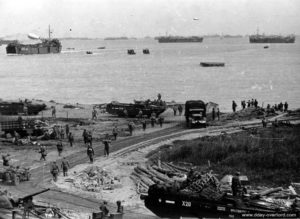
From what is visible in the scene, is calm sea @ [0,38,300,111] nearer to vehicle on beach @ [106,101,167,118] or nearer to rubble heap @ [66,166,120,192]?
vehicle on beach @ [106,101,167,118]

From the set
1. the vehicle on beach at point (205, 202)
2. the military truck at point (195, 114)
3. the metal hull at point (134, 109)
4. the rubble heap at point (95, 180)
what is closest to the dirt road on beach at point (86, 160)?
the military truck at point (195, 114)

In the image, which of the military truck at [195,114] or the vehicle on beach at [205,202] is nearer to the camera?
the vehicle on beach at [205,202]

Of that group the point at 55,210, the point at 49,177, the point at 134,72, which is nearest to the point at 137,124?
the point at 49,177

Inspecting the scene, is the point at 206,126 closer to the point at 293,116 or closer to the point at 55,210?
the point at 293,116

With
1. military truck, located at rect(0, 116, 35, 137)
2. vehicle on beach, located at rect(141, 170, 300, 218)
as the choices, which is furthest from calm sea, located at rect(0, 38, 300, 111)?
vehicle on beach, located at rect(141, 170, 300, 218)

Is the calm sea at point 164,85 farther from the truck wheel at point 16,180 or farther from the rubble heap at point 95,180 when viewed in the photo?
the truck wheel at point 16,180

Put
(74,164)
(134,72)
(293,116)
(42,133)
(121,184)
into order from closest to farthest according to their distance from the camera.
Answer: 1. (121,184)
2. (74,164)
3. (42,133)
4. (293,116)
5. (134,72)
